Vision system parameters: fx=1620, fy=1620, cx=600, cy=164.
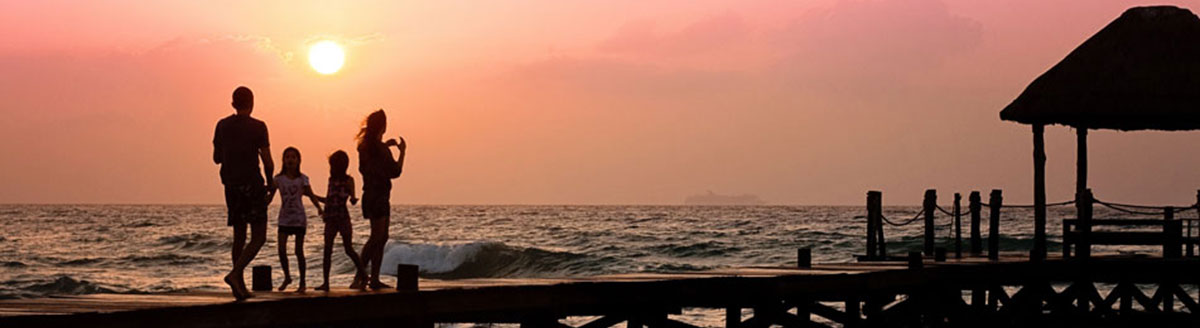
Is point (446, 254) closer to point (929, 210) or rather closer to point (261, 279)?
point (929, 210)

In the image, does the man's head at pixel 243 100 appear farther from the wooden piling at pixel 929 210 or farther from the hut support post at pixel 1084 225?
the wooden piling at pixel 929 210

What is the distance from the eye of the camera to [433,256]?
61812 millimetres

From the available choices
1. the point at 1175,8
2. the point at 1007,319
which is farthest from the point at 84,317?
the point at 1175,8

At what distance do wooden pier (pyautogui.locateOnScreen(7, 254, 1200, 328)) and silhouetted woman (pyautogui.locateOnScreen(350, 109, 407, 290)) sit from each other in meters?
0.59

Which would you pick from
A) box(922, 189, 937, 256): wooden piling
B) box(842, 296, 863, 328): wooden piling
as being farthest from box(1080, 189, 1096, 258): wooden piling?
box(842, 296, 863, 328): wooden piling

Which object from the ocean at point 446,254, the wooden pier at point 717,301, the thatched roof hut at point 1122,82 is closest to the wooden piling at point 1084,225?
the wooden pier at point 717,301

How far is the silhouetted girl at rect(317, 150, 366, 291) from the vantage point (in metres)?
12.8

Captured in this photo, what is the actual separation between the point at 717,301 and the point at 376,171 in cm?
419

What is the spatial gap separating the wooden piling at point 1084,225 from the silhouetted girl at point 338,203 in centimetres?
1155

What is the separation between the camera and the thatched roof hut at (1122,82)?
2170 centimetres

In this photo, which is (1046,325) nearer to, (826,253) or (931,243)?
(931,243)

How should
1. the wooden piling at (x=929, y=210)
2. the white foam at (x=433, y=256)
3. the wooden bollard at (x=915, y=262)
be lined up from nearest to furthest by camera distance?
the wooden bollard at (x=915, y=262), the wooden piling at (x=929, y=210), the white foam at (x=433, y=256)

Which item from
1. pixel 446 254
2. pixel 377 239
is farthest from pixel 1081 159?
pixel 446 254

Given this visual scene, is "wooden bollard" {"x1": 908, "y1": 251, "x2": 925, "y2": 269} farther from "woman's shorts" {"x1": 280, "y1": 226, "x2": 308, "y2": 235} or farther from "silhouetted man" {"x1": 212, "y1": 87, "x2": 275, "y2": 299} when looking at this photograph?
"silhouetted man" {"x1": 212, "y1": 87, "x2": 275, "y2": 299}
